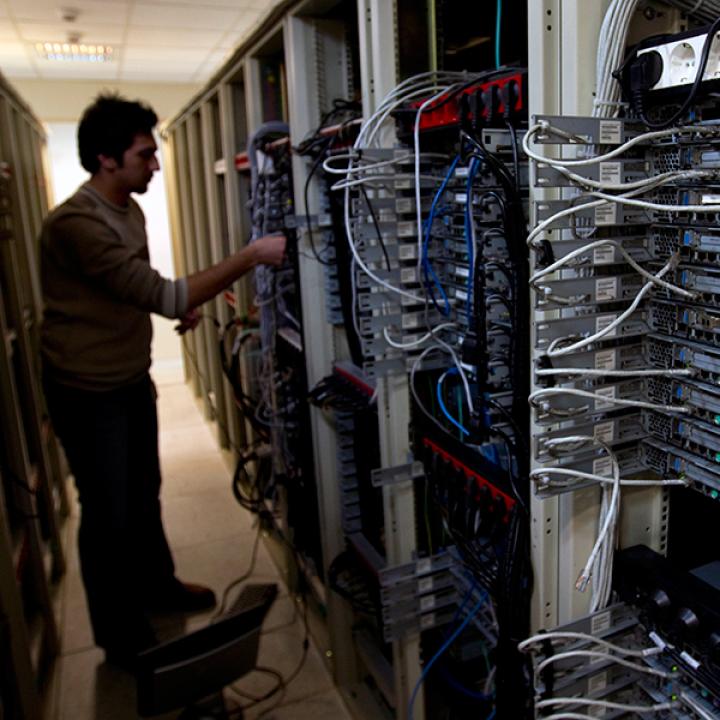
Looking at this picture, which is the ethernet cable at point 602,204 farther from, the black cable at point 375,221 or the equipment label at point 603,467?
the black cable at point 375,221

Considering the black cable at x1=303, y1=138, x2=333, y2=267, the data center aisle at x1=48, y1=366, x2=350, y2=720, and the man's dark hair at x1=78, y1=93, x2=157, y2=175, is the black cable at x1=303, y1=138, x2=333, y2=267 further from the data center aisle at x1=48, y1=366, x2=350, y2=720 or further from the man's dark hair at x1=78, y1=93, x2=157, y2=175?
the data center aisle at x1=48, y1=366, x2=350, y2=720

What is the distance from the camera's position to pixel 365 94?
1372 mm

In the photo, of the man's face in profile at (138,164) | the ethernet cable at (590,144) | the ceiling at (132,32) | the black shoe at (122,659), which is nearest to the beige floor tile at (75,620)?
the black shoe at (122,659)

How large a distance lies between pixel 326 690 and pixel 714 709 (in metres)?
1.49

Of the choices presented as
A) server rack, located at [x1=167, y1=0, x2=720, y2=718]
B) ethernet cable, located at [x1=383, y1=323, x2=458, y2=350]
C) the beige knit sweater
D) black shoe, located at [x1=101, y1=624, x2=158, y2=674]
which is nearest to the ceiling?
server rack, located at [x1=167, y1=0, x2=720, y2=718]

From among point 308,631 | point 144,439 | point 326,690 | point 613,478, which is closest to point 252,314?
point 144,439

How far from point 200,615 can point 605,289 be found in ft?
7.26

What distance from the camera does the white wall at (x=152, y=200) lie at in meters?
6.32

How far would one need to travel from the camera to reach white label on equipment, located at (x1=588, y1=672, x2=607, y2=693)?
1010 mm

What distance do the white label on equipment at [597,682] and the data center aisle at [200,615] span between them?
120cm

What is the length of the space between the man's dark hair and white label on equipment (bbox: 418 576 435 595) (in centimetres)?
157

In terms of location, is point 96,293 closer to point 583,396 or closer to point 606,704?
point 583,396

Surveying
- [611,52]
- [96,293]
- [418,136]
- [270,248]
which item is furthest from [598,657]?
[96,293]

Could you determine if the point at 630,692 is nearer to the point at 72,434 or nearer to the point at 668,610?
the point at 668,610
